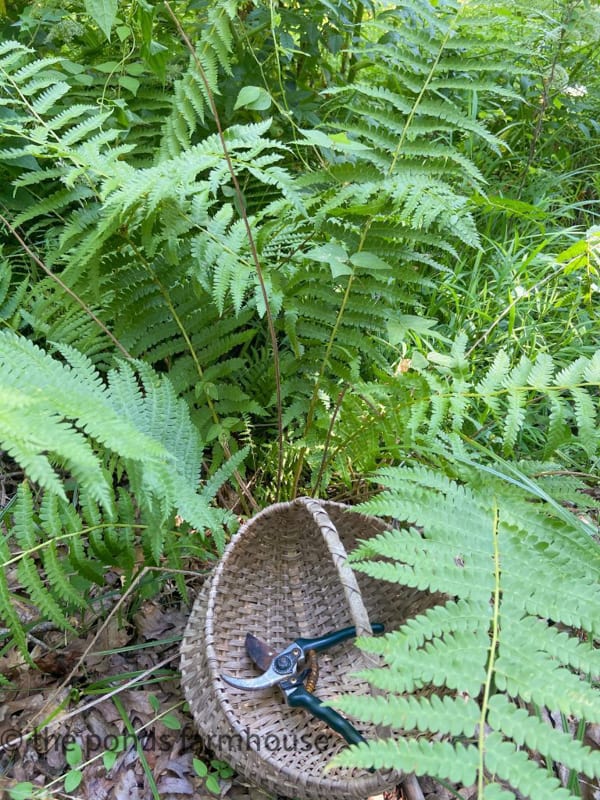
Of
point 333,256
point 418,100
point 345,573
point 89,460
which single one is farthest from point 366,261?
point 89,460

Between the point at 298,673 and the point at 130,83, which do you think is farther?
the point at 130,83

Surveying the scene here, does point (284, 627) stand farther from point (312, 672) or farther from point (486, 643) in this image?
point (486, 643)

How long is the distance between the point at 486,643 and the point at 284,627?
2.48 ft

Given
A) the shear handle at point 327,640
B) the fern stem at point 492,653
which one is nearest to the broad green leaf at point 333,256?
the fern stem at point 492,653

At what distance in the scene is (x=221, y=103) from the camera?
2053mm

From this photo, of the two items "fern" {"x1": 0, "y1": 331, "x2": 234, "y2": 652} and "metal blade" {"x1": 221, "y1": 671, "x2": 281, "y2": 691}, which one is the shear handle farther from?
"fern" {"x1": 0, "y1": 331, "x2": 234, "y2": 652}

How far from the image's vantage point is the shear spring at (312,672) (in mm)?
1326

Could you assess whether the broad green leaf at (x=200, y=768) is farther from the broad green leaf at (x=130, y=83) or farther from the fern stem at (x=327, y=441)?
the broad green leaf at (x=130, y=83)

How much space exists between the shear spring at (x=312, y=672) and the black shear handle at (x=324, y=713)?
0.07ft

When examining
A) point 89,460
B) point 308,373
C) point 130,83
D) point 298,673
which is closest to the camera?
point 89,460

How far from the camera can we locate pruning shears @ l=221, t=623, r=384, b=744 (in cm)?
120

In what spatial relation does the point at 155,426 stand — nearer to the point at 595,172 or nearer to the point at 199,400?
the point at 199,400

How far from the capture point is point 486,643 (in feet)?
2.75

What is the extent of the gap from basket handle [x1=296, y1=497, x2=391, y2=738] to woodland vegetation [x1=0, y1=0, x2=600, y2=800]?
0.07m
